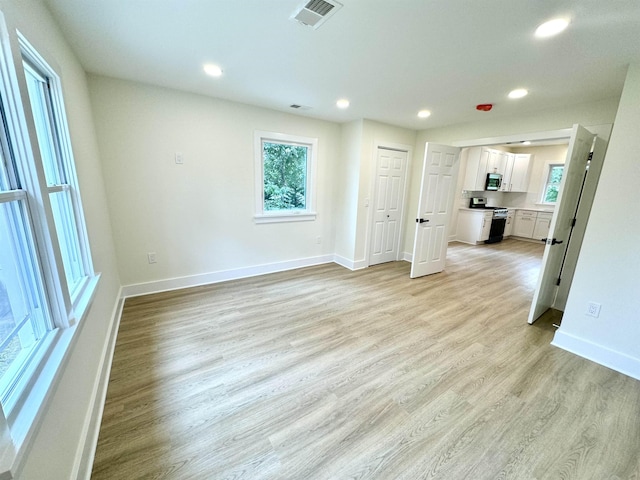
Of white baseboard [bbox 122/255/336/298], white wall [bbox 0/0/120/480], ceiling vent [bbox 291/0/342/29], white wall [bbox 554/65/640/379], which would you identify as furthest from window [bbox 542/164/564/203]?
white wall [bbox 0/0/120/480]

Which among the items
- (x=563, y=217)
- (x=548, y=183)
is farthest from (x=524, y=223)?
(x=563, y=217)

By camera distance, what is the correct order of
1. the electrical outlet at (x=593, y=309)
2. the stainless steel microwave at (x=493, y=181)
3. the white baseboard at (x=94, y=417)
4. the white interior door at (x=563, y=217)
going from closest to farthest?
1. the white baseboard at (x=94, y=417)
2. the electrical outlet at (x=593, y=309)
3. the white interior door at (x=563, y=217)
4. the stainless steel microwave at (x=493, y=181)

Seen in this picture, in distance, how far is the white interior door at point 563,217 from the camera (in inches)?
94.0

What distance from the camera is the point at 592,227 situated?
7.16 ft

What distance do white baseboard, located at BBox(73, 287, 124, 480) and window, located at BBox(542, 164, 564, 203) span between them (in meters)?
9.19

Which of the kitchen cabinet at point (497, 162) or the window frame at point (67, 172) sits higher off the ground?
the kitchen cabinet at point (497, 162)

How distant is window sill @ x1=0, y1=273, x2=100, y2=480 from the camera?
672mm

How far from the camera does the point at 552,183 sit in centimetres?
663

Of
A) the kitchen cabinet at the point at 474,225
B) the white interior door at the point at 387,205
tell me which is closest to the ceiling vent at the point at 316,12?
the white interior door at the point at 387,205

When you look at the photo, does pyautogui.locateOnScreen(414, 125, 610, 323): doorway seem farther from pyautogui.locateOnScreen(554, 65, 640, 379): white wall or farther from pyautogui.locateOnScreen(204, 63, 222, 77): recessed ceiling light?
pyautogui.locateOnScreen(204, 63, 222, 77): recessed ceiling light

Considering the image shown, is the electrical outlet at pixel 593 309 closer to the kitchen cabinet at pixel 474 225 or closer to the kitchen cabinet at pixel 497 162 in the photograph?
the kitchen cabinet at pixel 474 225

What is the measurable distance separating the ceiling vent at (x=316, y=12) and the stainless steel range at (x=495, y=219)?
6.31 m

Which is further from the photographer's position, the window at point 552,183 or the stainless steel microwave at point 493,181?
the window at point 552,183

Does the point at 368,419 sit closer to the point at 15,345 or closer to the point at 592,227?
the point at 15,345
